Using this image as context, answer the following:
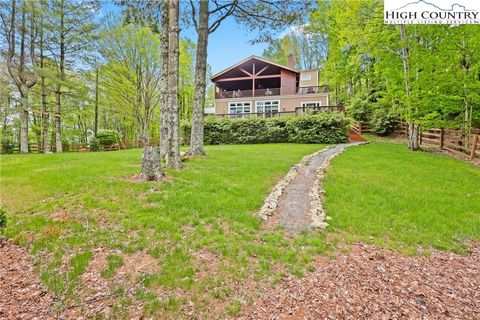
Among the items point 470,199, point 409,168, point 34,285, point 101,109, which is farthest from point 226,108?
point 34,285

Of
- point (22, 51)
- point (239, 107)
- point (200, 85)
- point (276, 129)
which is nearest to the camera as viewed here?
point (200, 85)

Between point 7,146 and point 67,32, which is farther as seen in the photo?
point 7,146

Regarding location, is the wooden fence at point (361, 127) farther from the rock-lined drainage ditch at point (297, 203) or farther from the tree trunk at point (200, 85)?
the tree trunk at point (200, 85)

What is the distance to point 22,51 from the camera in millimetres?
15227

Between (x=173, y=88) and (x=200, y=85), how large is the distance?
10.6 feet

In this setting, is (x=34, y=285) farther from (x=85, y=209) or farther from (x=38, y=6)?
(x=38, y=6)

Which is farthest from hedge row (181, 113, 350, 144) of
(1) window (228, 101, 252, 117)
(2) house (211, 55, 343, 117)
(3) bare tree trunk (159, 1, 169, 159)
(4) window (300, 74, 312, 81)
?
(3) bare tree trunk (159, 1, 169, 159)

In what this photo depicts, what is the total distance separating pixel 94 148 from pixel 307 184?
64.0 ft

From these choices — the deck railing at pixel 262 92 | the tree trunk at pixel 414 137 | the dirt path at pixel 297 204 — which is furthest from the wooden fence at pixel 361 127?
the dirt path at pixel 297 204

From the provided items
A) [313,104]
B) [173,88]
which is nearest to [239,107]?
[313,104]

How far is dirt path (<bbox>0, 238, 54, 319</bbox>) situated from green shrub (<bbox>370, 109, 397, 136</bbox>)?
22.6m

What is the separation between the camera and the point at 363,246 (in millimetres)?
4039

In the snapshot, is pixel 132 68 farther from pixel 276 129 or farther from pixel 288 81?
pixel 288 81

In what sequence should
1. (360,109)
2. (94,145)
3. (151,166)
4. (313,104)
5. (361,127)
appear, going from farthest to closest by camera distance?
(313,104), (360,109), (361,127), (94,145), (151,166)
